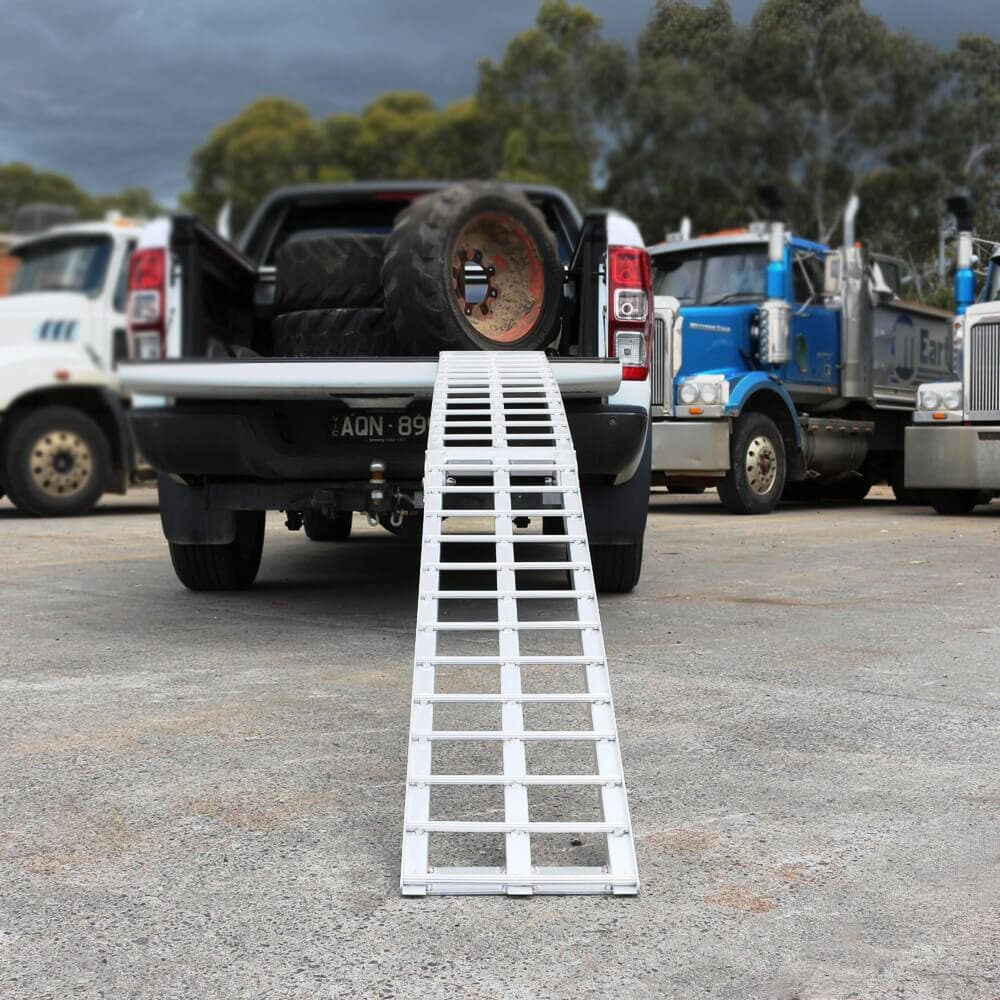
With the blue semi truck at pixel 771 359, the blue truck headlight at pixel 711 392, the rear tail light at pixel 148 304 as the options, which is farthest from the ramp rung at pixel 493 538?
the blue truck headlight at pixel 711 392

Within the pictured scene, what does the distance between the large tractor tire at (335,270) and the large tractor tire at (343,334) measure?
40mm

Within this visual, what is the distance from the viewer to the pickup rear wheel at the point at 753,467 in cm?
1384

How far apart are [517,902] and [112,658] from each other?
121 inches

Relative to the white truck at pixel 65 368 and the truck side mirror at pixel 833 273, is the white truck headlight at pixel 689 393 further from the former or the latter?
the white truck at pixel 65 368

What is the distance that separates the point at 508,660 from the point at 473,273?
264cm

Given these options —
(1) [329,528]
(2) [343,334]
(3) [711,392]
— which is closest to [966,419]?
(3) [711,392]

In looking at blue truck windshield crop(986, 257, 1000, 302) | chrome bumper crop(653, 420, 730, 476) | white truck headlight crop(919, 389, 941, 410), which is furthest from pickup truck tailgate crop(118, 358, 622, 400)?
blue truck windshield crop(986, 257, 1000, 302)

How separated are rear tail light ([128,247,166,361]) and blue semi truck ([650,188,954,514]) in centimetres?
783

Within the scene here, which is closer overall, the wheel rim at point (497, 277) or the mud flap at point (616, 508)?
the wheel rim at point (497, 277)

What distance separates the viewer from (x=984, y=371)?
13.4 m

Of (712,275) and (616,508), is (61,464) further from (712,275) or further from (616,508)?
(616,508)

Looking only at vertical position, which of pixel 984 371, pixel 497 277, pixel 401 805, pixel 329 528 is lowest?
pixel 401 805

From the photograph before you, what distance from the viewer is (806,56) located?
1405 centimetres

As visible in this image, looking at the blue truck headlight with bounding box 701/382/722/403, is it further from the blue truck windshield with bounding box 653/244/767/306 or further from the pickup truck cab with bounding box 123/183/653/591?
the pickup truck cab with bounding box 123/183/653/591
